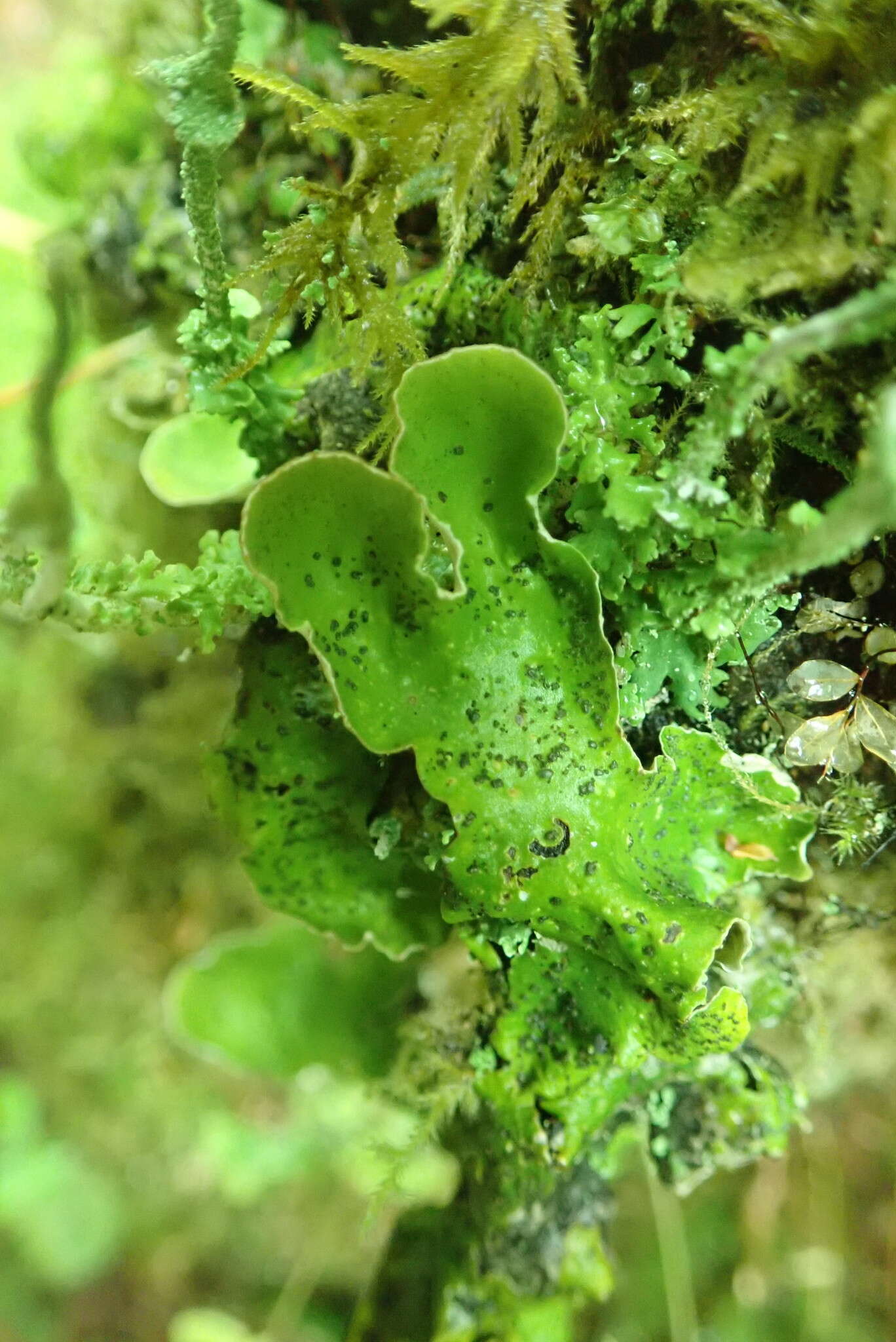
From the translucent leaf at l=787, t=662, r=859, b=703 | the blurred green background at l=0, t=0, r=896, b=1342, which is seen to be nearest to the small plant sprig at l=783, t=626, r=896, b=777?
the translucent leaf at l=787, t=662, r=859, b=703

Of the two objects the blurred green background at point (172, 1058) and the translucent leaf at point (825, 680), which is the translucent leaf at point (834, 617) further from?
the blurred green background at point (172, 1058)

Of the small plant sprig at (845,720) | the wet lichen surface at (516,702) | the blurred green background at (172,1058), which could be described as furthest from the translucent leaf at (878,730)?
the blurred green background at (172,1058)

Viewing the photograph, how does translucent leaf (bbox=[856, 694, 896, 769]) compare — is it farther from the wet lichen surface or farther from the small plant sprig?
the wet lichen surface

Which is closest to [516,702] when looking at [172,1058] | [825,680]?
[825,680]

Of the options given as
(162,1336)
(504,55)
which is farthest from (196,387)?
(162,1336)

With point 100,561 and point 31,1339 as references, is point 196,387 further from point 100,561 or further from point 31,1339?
point 31,1339
